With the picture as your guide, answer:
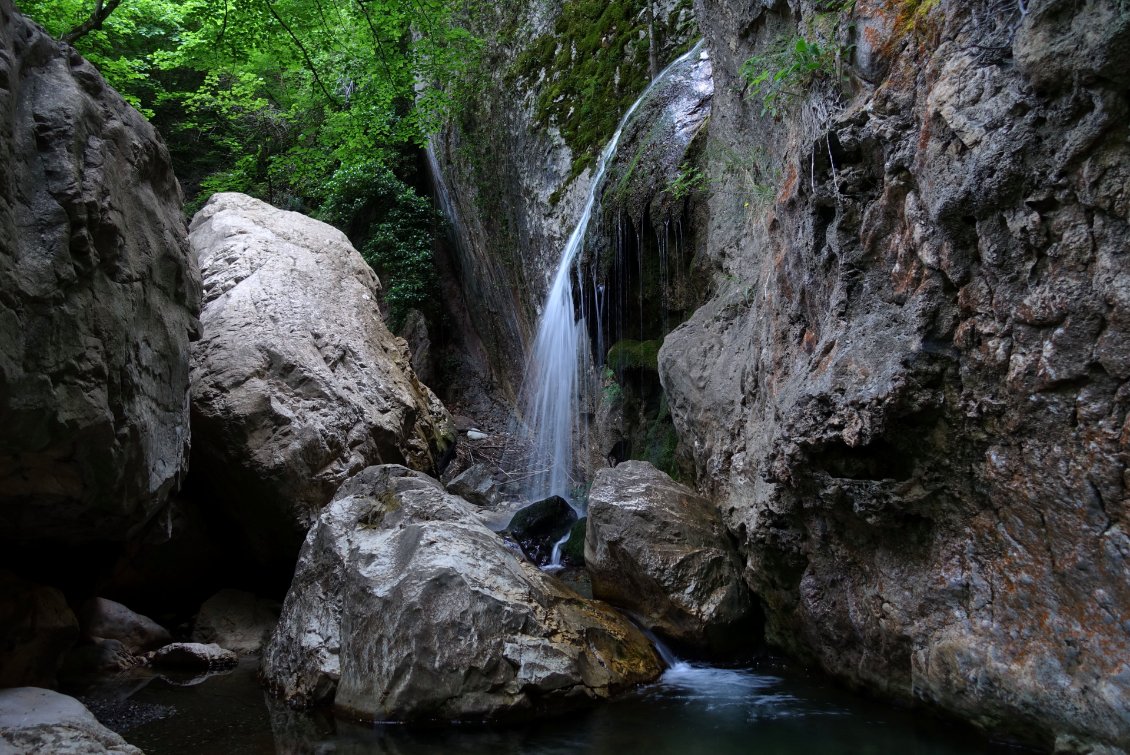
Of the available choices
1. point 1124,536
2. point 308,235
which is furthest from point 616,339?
point 1124,536

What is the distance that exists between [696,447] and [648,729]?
2.79 meters

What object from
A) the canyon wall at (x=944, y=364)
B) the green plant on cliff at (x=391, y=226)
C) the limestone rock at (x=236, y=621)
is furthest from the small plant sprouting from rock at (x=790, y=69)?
the green plant on cliff at (x=391, y=226)

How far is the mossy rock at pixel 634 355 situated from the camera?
8734 millimetres

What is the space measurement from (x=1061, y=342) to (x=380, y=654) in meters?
4.22

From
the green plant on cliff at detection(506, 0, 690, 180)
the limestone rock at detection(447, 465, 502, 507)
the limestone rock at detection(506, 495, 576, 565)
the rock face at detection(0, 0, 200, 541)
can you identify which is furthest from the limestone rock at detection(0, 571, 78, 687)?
the green plant on cliff at detection(506, 0, 690, 180)

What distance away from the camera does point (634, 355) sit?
29.0ft

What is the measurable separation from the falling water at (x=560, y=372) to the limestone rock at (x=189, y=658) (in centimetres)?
565

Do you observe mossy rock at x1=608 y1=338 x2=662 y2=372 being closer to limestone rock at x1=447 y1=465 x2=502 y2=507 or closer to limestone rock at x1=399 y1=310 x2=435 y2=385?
limestone rock at x1=447 y1=465 x2=502 y2=507

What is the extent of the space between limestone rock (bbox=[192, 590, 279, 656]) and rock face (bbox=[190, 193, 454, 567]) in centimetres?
46

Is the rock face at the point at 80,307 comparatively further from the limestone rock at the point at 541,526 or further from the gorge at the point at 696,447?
the limestone rock at the point at 541,526

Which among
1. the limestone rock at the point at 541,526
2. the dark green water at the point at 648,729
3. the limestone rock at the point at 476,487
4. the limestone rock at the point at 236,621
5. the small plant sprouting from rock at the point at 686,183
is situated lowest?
the dark green water at the point at 648,729

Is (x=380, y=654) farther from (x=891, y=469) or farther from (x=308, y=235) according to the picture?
(x=308, y=235)

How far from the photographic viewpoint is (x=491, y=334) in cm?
1562

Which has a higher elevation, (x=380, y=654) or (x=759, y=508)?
(x=759, y=508)
